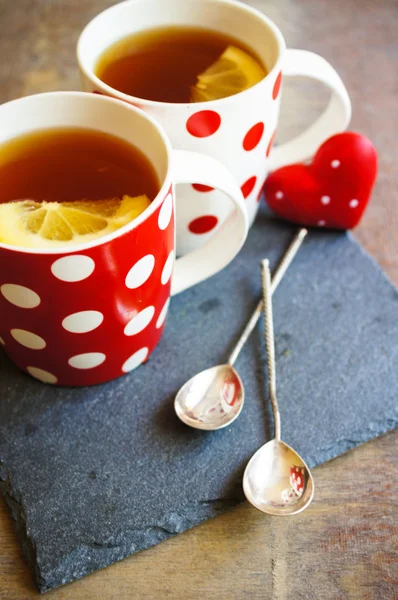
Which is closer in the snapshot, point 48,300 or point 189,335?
point 48,300

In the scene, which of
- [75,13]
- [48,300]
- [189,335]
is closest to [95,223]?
[48,300]

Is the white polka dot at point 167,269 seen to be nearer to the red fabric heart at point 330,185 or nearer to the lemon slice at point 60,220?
the lemon slice at point 60,220

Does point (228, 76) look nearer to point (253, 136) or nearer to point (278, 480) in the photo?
point (253, 136)

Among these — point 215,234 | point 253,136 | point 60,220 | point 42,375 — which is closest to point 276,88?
point 253,136

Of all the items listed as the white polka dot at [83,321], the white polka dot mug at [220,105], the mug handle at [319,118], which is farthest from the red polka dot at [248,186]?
the white polka dot at [83,321]

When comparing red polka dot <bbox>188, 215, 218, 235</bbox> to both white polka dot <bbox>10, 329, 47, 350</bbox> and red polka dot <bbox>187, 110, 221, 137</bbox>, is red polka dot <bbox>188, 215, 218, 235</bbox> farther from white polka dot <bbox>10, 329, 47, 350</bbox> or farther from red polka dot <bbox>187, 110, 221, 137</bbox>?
white polka dot <bbox>10, 329, 47, 350</bbox>

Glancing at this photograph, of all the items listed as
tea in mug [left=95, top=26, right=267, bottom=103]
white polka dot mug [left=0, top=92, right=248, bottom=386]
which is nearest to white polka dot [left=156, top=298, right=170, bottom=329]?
white polka dot mug [left=0, top=92, right=248, bottom=386]

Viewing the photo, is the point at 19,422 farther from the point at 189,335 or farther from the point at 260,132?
the point at 260,132
